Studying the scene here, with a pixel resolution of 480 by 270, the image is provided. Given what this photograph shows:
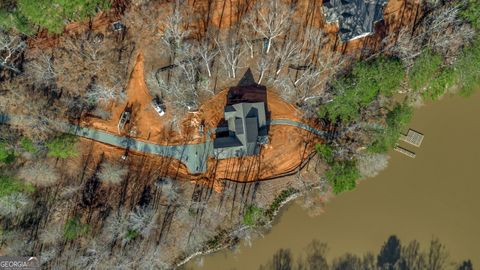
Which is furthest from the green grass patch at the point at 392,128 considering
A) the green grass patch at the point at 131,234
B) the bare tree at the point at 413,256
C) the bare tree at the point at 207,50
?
the green grass patch at the point at 131,234

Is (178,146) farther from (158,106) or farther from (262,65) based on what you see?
(262,65)

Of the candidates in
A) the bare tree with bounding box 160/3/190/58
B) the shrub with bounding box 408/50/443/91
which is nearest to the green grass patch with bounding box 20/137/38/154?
the bare tree with bounding box 160/3/190/58

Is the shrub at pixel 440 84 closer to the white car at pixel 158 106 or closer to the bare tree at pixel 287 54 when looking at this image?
the bare tree at pixel 287 54

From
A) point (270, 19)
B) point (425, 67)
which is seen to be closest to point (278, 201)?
point (270, 19)

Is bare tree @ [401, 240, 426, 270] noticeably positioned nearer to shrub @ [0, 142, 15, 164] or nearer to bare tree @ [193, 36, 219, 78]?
bare tree @ [193, 36, 219, 78]

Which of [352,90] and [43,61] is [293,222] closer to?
[352,90]

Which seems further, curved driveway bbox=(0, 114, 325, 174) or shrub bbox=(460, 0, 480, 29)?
Result: curved driveway bbox=(0, 114, 325, 174)
